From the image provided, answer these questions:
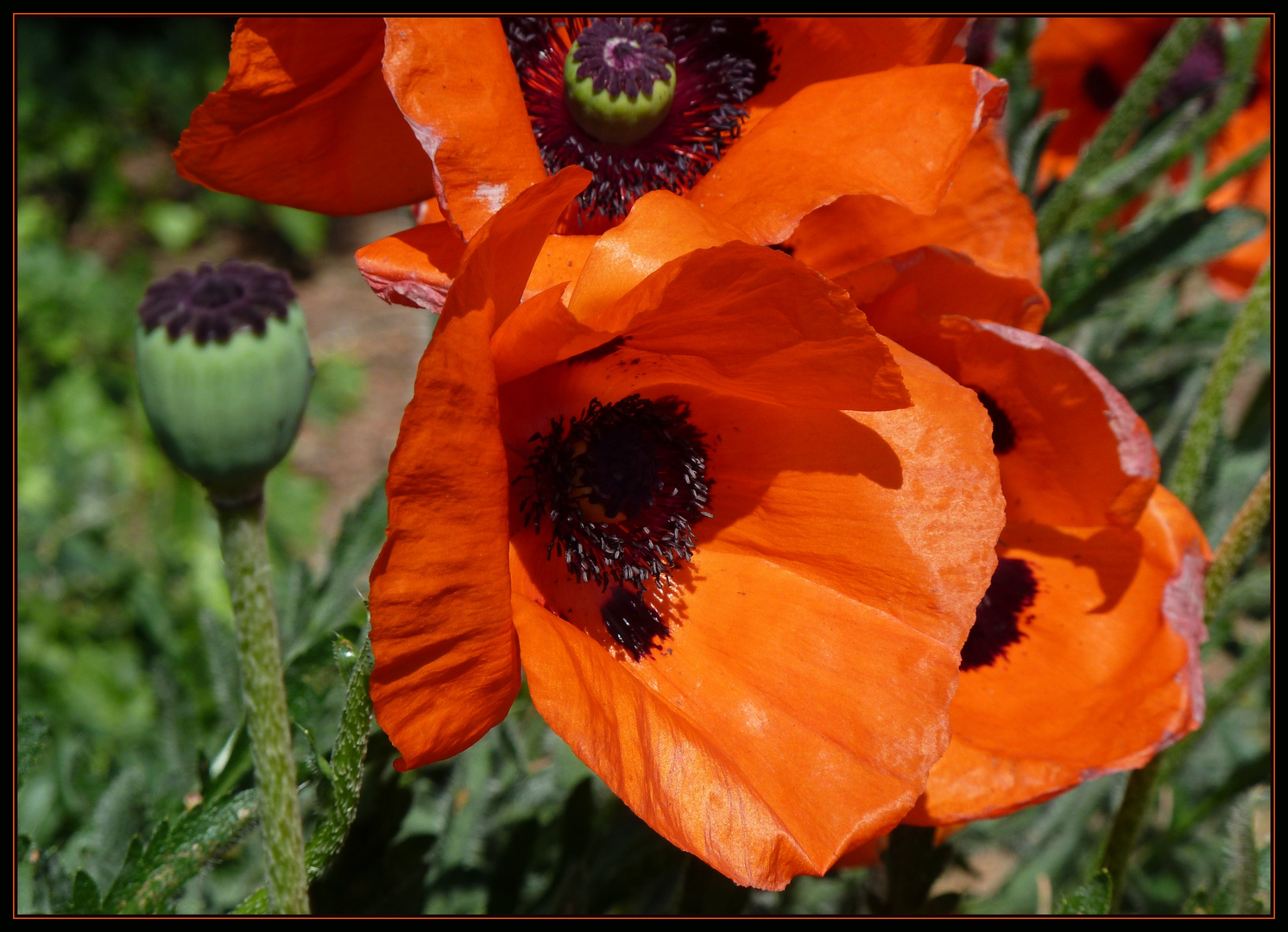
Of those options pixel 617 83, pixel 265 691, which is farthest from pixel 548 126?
pixel 265 691

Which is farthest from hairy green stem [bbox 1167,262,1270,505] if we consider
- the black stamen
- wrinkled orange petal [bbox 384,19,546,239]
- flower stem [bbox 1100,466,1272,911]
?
the black stamen

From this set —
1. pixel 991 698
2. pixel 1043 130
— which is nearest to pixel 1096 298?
pixel 1043 130

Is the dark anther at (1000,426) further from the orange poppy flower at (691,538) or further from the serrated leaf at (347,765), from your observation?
the serrated leaf at (347,765)

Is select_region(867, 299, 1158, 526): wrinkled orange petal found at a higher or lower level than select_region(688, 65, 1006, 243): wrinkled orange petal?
lower

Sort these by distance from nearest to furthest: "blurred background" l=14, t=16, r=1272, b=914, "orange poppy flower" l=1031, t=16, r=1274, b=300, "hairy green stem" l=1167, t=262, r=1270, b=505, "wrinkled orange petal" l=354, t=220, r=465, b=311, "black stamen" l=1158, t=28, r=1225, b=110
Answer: "wrinkled orange petal" l=354, t=220, r=465, b=311 < "hairy green stem" l=1167, t=262, r=1270, b=505 < "blurred background" l=14, t=16, r=1272, b=914 < "orange poppy flower" l=1031, t=16, r=1274, b=300 < "black stamen" l=1158, t=28, r=1225, b=110

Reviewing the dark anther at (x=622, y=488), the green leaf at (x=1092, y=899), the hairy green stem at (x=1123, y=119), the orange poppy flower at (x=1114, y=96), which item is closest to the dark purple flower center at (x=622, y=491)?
the dark anther at (x=622, y=488)

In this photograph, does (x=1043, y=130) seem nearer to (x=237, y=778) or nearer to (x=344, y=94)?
(x=344, y=94)

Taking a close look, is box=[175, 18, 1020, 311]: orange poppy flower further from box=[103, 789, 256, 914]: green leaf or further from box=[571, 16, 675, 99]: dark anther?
box=[103, 789, 256, 914]: green leaf
